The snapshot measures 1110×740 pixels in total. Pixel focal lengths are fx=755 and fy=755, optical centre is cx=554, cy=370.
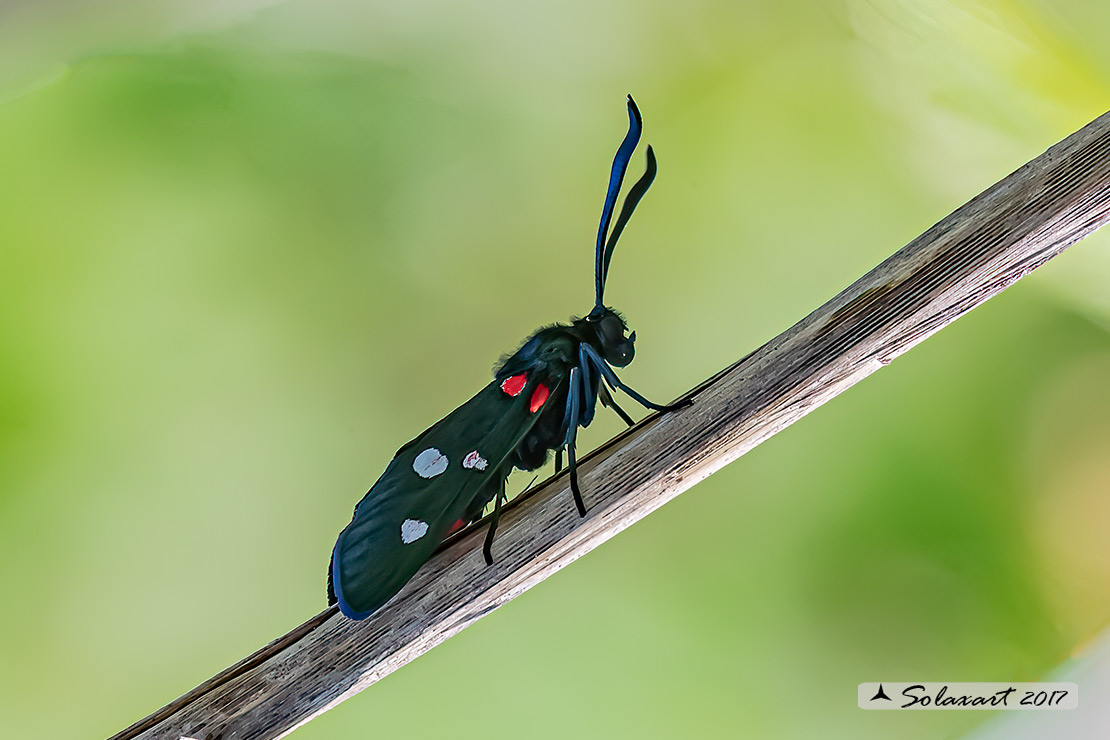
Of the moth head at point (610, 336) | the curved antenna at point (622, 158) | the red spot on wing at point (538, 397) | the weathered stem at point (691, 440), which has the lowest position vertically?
the weathered stem at point (691, 440)

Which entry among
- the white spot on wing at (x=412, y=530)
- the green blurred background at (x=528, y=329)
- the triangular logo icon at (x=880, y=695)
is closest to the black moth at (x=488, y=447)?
the white spot on wing at (x=412, y=530)

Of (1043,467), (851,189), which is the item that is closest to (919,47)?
(851,189)

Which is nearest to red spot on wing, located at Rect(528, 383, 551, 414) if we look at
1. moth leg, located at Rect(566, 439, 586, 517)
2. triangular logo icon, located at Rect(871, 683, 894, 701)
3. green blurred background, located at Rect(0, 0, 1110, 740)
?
moth leg, located at Rect(566, 439, 586, 517)

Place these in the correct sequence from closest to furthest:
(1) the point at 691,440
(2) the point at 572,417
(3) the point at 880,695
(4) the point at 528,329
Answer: (1) the point at 691,440 → (2) the point at 572,417 → (3) the point at 880,695 → (4) the point at 528,329

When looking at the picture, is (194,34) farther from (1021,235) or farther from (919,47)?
(1021,235)

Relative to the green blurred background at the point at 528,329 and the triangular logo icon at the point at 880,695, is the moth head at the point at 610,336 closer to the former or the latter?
the green blurred background at the point at 528,329

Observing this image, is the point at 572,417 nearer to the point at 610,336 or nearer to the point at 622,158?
the point at 610,336

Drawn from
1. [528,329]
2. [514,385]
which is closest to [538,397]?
→ [514,385]

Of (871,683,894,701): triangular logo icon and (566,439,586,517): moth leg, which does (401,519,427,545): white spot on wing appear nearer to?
(566,439,586,517): moth leg
